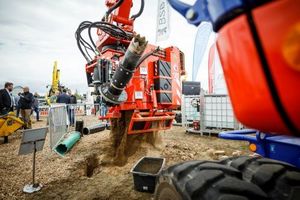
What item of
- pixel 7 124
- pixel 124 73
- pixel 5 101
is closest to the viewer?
pixel 124 73

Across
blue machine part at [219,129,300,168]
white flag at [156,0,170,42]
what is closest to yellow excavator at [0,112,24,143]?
white flag at [156,0,170,42]

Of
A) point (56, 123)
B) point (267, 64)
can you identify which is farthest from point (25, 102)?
point (267, 64)

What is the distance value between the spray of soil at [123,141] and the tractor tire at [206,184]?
145 inches

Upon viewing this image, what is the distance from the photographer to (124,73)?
3.74 metres

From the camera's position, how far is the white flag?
10.0 meters

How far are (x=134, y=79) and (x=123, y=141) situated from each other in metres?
1.37

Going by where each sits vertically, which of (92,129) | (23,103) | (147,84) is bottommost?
(92,129)

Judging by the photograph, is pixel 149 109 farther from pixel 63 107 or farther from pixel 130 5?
pixel 63 107

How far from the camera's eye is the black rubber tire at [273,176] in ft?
4.43

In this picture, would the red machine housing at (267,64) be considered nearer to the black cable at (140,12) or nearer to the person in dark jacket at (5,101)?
the black cable at (140,12)

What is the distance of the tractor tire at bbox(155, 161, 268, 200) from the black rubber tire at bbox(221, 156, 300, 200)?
0.53ft

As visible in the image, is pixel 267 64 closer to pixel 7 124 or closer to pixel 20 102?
pixel 7 124

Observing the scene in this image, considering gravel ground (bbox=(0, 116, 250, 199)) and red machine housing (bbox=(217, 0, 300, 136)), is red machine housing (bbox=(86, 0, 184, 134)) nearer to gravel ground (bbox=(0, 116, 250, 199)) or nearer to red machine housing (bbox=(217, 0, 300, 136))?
gravel ground (bbox=(0, 116, 250, 199))

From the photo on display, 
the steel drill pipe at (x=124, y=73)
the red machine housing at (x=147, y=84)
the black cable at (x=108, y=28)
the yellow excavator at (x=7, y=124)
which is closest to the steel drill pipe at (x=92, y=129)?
the red machine housing at (x=147, y=84)
